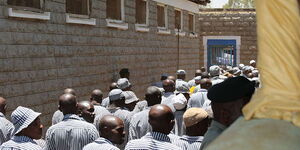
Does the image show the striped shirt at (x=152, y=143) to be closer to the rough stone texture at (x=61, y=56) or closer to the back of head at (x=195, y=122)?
the back of head at (x=195, y=122)

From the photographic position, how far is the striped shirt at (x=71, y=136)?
5348 mm

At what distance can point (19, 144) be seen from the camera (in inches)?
187

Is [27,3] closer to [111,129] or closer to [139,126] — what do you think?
[139,126]

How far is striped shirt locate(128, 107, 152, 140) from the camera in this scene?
6.23 meters

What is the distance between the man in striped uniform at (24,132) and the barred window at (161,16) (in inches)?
541

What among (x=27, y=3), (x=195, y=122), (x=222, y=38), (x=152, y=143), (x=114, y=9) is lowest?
(x=152, y=143)

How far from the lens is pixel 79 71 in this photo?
11.7 m

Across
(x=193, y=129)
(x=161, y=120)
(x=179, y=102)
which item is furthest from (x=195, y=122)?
(x=179, y=102)

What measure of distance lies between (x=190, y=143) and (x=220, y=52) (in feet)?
78.1

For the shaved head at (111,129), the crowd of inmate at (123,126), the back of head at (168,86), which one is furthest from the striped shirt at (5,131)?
the back of head at (168,86)

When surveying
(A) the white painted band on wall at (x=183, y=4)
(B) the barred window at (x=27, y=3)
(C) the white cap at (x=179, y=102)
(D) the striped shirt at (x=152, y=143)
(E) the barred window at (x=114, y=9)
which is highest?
(A) the white painted band on wall at (x=183, y=4)

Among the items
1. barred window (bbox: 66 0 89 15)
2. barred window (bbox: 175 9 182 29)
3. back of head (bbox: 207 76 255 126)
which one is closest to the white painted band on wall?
barred window (bbox: 175 9 182 29)

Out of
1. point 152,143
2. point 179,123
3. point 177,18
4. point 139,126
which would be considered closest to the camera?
point 152,143

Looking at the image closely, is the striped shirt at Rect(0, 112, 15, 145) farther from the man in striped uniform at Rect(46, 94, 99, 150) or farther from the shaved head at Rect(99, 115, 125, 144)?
the shaved head at Rect(99, 115, 125, 144)
